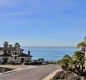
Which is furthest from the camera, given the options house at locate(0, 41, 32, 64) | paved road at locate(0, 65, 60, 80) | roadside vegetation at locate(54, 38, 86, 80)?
house at locate(0, 41, 32, 64)

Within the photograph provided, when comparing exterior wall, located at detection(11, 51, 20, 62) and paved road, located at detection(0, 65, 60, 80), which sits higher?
exterior wall, located at detection(11, 51, 20, 62)

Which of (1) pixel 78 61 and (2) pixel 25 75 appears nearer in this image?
(1) pixel 78 61

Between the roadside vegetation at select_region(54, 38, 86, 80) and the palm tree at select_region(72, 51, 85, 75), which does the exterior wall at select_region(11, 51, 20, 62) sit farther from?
the palm tree at select_region(72, 51, 85, 75)

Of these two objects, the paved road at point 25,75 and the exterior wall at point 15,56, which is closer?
the paved road at point 25,75

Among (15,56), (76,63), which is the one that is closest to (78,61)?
(76,63)

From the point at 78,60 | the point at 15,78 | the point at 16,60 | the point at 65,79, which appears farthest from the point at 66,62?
the point at 16,60

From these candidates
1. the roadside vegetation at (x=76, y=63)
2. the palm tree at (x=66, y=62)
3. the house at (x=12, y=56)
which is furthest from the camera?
the house at (x=12, y=56)

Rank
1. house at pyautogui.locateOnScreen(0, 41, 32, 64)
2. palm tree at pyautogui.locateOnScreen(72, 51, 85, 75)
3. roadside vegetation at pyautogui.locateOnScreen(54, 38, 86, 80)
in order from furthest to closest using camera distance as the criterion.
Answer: house at pyautogui.locateOnScreen(0, 41, 32, 64) < roadside vegetation at pyautogui.locateOnScreen(54, 38, 86, 80) < palm tree at pyautogui.locateOnScreen(72, 51, 85, 75)

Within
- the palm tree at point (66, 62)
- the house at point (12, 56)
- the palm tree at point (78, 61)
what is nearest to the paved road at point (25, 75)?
A: the palm tree at point (66, 62)

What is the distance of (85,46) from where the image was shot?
2035 inches

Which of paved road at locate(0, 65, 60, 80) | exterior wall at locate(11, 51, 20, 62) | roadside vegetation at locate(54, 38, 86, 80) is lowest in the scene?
paved road at locate(0, 65, 60, 80)

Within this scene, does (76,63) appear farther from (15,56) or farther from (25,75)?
(15,56)

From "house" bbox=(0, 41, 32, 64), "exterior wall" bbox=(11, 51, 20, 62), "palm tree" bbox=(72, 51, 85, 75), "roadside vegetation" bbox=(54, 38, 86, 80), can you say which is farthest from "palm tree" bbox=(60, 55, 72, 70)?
"exterior wall" bbox=(11, 51, 20, 62)

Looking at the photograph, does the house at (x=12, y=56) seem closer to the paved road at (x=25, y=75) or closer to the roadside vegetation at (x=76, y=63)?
the paved road at (x=25, y=75)
